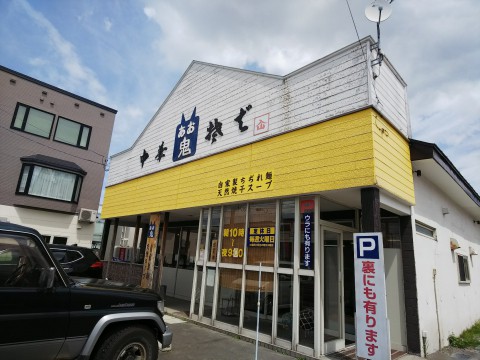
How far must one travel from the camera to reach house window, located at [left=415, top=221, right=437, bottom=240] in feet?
24.3

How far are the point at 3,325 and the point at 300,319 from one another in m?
5.10

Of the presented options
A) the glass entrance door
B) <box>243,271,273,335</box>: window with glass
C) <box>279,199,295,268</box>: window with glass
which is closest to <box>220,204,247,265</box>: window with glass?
<box>243,271,273,335</box>: window with glass

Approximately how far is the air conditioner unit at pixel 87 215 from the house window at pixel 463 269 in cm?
1818

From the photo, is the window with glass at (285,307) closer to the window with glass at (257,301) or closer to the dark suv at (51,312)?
the window with glass at (257,301)

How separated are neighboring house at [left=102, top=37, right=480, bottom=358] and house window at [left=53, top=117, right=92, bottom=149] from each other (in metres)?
12.1

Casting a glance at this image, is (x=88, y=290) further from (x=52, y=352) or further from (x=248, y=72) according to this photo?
(x=248, y=72)

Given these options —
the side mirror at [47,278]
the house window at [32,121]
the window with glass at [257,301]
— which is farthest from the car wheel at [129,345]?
the house window at [32,121]

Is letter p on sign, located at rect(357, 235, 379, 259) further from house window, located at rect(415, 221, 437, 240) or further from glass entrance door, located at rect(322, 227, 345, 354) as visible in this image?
house window, located at rect(415, 221, 437, 240)

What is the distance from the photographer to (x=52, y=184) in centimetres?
1777

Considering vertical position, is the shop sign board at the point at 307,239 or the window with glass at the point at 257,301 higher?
the shop sign board at the point at 307,239

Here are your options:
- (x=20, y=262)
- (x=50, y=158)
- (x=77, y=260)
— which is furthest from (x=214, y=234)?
Result: (x=50, y=158)

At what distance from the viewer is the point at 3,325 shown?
314cm

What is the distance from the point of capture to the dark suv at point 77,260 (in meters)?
9.13

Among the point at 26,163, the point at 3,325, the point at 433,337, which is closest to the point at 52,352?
the point at 3,325
